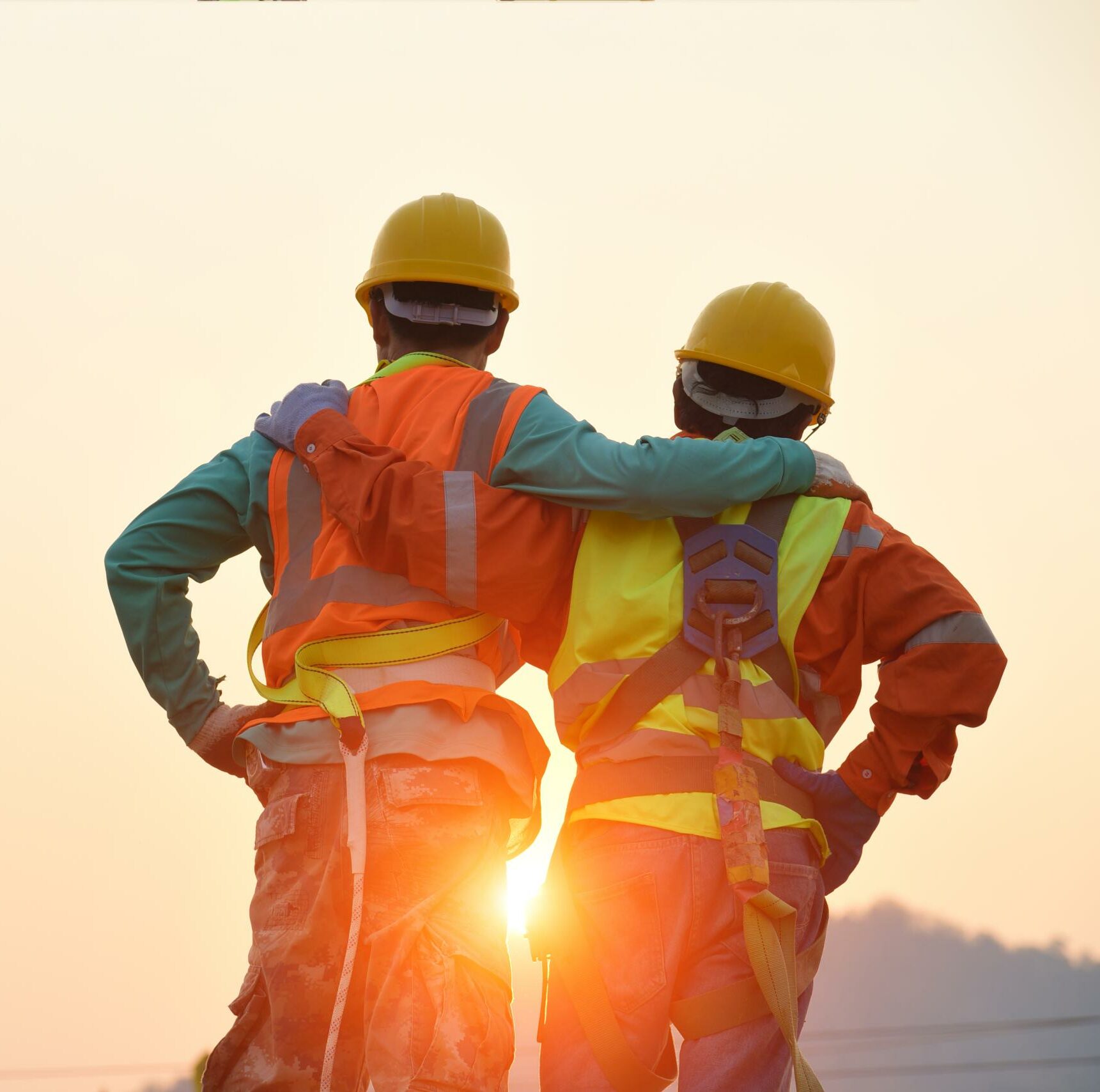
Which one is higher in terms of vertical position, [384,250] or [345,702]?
[384,250]

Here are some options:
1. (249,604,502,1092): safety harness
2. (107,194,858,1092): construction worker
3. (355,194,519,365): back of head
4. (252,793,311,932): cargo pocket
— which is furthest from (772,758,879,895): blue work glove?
(355,194,519,365): back of head

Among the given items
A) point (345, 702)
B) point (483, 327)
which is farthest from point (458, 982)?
point (483, 327)

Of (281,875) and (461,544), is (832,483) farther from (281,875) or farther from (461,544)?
(281,875)

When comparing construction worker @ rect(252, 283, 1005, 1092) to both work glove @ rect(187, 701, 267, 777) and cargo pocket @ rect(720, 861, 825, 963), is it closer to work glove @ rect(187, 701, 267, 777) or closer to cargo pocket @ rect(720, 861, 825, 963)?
cargo pocket @ rect(720, 861, 825, 963)

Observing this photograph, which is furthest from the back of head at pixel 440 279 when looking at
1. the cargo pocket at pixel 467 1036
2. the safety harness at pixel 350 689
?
the cargo pocket at pixel 467 1036

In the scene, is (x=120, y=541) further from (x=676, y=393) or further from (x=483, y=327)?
(x=676, y=393)

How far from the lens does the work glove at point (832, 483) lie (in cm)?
471

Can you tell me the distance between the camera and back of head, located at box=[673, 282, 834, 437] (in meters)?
4.99

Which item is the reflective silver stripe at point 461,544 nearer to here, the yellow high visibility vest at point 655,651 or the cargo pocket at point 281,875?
the yellow high visibility vest at point 655,651

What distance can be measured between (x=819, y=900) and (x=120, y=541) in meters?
2.35

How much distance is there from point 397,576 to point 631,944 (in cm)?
121

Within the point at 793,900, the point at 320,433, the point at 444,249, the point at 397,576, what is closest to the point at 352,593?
the point at 397,576

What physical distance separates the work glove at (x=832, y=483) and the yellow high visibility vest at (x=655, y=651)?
7 cm

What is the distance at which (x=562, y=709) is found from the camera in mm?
4551
